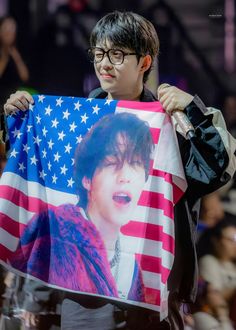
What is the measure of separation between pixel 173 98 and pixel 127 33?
0.30 metres

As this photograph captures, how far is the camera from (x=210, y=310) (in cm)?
452

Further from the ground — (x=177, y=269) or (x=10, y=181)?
(x=10, y=181)

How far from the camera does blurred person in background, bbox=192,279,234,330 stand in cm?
450

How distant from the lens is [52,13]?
4680mm

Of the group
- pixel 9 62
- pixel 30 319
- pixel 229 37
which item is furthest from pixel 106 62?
pixel 9 62

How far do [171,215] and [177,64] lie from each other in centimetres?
216

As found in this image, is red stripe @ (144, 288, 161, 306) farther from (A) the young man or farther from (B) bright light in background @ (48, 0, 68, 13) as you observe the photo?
(B) bright light in background @ (48, 0, 68, 13)

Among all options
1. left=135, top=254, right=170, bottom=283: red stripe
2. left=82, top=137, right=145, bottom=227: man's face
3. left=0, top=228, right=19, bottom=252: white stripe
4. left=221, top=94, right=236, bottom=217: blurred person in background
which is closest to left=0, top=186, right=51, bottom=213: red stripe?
left=0, top=228, right=19, bottom=252: white stripe

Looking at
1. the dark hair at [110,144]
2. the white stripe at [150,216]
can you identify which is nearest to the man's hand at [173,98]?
the dark hair at [110,144]

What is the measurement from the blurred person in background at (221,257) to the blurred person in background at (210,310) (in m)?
0.03

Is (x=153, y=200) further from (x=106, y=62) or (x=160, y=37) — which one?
(x=160, y=37)

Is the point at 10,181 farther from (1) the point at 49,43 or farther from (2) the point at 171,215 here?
(1) the point at 49,43

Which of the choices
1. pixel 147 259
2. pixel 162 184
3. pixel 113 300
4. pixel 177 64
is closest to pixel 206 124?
pixel 162 184

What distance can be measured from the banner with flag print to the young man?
0.17ft
